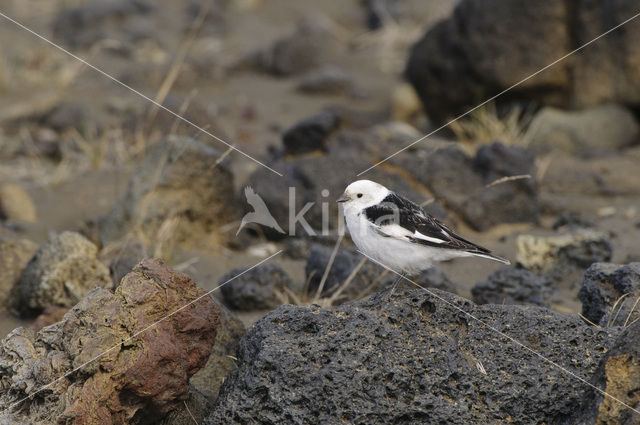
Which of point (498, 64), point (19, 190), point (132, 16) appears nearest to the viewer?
point (19, 190)

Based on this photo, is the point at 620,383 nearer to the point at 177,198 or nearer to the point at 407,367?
the point at 407,367

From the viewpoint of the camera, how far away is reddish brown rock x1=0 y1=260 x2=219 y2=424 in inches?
132

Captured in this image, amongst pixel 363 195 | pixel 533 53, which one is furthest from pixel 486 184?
pixel 533 53

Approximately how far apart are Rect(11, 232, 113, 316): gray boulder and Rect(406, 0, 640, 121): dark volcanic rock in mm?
6703

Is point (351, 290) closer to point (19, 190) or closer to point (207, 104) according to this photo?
point (19, 190)

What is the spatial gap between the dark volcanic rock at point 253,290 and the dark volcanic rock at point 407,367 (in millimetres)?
1714

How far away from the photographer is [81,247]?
526cm

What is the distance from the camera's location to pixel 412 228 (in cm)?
400

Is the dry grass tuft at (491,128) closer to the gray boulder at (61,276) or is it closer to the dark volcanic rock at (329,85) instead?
the dark volcanic rock at (329,85)

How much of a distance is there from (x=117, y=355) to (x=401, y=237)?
151cm

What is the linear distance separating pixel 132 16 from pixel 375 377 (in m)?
15.1

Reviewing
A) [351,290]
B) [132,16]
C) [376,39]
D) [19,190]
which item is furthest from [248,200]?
[132,16]

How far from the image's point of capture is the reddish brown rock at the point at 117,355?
3346 mm

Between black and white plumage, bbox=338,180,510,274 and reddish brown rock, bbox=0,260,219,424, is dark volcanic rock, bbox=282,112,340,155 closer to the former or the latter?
black and white plumage, bbox=338,180,510,274
